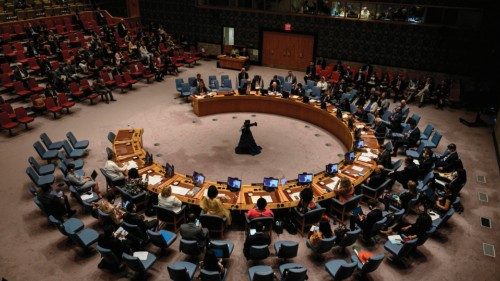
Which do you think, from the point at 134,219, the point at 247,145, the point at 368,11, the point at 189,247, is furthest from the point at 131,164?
the point at 368,11

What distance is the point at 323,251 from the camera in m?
7.69

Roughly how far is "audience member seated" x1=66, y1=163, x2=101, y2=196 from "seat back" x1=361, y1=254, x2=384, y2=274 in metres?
6.62

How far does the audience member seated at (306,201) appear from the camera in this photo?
8172 mm

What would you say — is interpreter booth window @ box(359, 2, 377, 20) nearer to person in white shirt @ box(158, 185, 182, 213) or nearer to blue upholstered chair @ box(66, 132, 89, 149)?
blue upholstered chair @ box(66, 132, 89, 149)

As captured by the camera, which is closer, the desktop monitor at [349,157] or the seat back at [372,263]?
the seat back at [372,263]

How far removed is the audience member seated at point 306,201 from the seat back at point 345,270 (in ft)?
5.82

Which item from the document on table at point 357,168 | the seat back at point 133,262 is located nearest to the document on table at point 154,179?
the seat back at point 133,262

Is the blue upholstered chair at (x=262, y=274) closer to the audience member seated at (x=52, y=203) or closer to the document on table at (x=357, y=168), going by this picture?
the document on table at (x=357, y=168)

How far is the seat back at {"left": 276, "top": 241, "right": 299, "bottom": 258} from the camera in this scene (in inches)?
287

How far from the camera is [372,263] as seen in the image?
6930mm

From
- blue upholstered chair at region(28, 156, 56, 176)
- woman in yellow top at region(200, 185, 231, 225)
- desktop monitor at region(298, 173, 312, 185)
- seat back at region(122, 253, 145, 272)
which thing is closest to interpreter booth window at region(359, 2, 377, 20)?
desktop monitor at region(298, 173, 312, 185)

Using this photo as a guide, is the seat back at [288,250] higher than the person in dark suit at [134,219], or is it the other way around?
the person in dark suit at [134,219]

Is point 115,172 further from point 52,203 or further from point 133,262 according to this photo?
point 133,262

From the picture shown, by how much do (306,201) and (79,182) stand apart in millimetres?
5697
